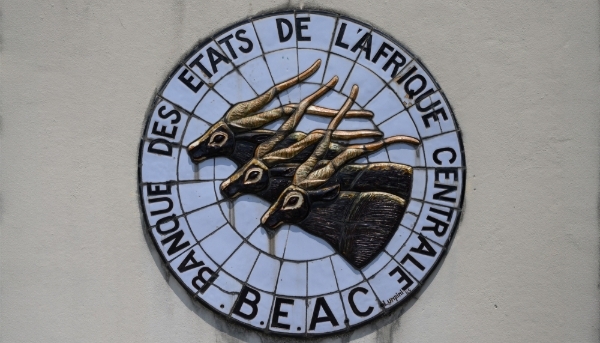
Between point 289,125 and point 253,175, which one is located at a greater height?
point 289,125

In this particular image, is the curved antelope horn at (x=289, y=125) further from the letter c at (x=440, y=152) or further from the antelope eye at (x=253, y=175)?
the letter c at (x=440, y=152)

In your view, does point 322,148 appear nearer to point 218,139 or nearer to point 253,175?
point 253,175

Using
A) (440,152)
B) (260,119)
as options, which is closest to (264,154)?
(260,119)

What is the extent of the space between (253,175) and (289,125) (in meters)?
0.45

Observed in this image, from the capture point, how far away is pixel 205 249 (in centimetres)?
1036

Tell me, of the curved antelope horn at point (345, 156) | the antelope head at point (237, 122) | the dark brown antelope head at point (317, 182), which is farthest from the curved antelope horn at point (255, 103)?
the curved antelope horn at point (345, 156)

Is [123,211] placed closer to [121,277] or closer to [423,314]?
[121,277]

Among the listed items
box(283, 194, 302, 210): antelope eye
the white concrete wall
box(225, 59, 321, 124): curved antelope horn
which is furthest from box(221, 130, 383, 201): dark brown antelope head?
the white concrete wall

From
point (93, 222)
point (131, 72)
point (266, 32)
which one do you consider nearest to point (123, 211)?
point (93, 222)

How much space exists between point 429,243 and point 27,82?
3.17 metres

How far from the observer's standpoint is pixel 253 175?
10.4 meters

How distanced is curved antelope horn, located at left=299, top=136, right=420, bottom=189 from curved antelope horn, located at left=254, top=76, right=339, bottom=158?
36 cm

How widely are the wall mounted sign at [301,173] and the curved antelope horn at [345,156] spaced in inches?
0.4

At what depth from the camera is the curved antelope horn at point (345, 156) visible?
1044cm
